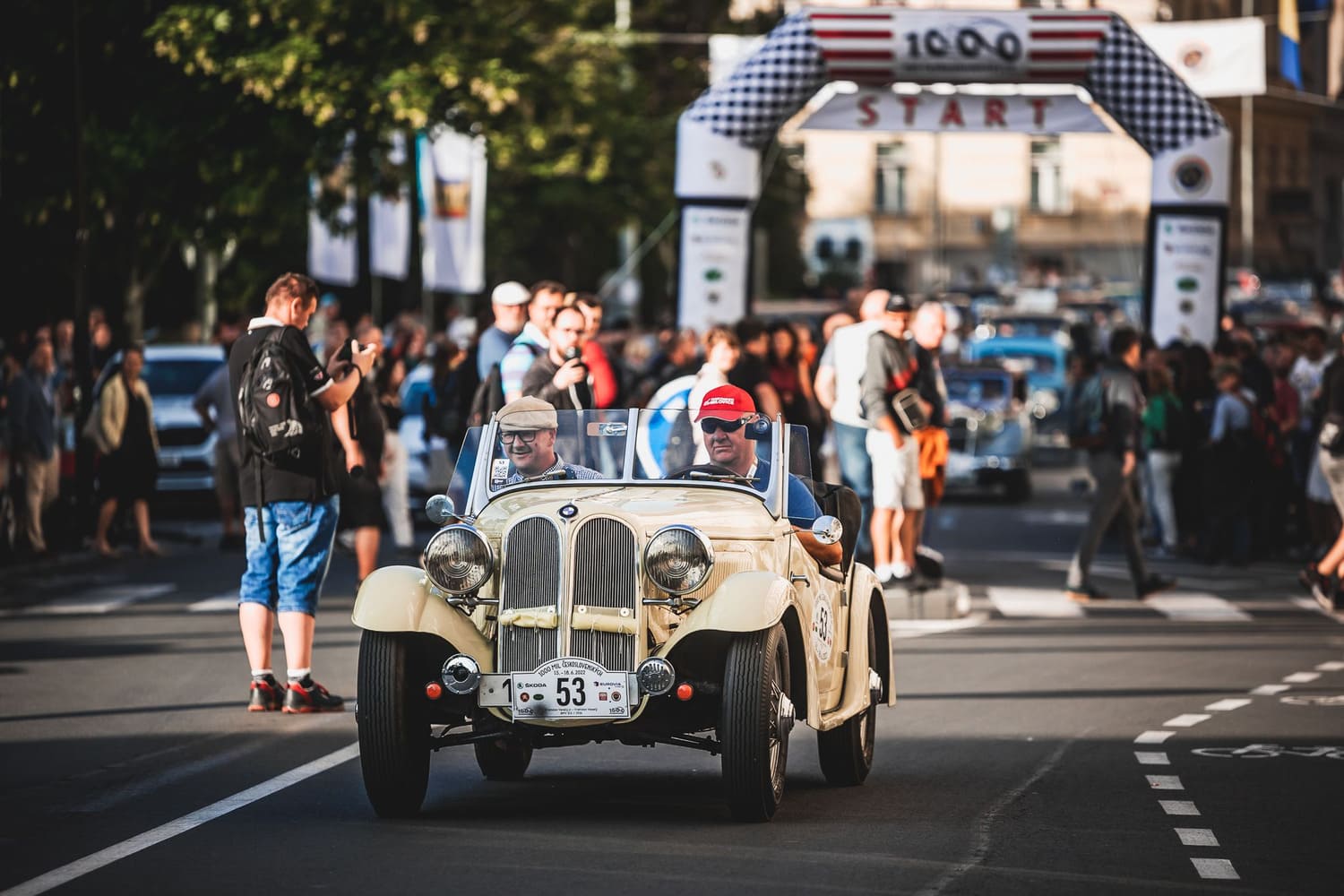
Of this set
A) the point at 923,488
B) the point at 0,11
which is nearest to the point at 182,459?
the point at 0,11

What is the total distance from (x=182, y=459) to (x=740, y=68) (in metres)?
7.41

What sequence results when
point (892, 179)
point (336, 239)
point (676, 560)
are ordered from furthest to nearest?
1. point (892, 179)
2. point (336, 239)
3. point (676, 560)

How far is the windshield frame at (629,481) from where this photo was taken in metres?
9.10

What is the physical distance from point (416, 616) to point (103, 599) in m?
9.62

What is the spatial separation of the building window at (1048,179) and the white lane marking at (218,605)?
74996 millimetres

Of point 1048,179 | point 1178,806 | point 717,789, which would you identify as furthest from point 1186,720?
point 1048,179

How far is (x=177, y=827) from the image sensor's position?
27.8 ft

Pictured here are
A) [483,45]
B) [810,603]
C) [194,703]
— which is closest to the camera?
[810,603]

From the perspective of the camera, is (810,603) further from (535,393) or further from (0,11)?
(0,11)

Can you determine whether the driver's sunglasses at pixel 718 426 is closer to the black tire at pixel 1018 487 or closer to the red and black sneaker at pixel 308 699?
the red and black sneaker at pixel 308 699

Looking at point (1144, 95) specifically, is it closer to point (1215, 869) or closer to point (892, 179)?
point (1215, 869)

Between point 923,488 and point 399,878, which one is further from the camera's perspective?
point 923,488

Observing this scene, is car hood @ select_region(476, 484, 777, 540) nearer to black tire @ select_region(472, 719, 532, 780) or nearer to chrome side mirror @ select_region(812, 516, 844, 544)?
chrome side mirror @ select_region(812, 516, 844, 544)

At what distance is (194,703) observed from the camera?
475 inches
